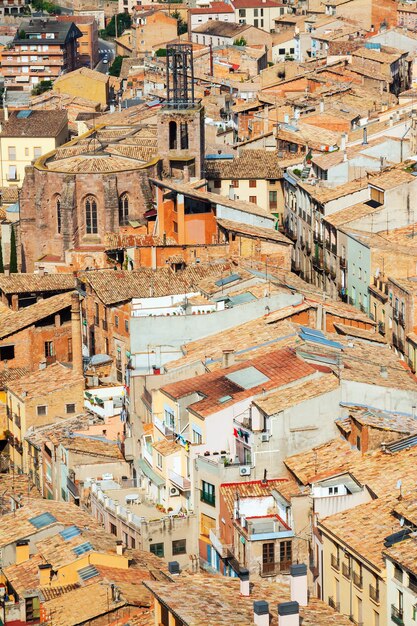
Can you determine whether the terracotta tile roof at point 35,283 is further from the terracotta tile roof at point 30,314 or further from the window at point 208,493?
the window at point 208,493

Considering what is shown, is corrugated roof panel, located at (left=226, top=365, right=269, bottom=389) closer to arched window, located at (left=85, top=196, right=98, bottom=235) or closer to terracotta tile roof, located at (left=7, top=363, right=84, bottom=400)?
terracotta tile roof, located at (left=7, top=363, right=84, bottom=400)

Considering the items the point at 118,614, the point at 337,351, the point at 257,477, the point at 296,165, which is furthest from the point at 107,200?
the point at 118,614

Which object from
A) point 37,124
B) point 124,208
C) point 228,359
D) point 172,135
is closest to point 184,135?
point 172,135

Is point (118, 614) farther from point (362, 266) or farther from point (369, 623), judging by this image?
point (362, 266)

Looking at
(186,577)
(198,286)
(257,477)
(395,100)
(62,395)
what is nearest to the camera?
(186,577)

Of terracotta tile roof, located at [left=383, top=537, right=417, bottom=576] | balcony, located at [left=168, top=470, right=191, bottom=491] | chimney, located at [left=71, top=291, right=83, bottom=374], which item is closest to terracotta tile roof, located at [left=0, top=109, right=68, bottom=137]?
chimney, located at [left=71, top=291, right=83, bottom=374]

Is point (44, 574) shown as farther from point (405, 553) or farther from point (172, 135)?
point (172, 135)
